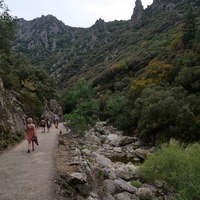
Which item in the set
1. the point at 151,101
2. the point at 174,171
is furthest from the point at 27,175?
the point at 151,101

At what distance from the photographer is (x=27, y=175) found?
11047mm

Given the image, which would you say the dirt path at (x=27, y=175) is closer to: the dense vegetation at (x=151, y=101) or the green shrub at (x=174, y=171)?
the dense vegetation at (x=151, y=101)


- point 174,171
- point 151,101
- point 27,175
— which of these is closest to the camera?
point 27,175

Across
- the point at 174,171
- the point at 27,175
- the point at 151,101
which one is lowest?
the point at 174,171

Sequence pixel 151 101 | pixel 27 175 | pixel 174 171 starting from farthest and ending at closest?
pixel 151 101
pixel 174 171
pixel 27 175

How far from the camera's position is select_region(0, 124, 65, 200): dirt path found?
8992mm

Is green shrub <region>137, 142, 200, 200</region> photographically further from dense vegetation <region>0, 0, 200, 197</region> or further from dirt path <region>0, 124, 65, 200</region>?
dirt path <region>0, 124, 65, 200</region>

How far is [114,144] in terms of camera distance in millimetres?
39562

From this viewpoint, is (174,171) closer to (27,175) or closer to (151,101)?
(27,175)

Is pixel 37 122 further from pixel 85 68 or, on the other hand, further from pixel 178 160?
pixel 85 68

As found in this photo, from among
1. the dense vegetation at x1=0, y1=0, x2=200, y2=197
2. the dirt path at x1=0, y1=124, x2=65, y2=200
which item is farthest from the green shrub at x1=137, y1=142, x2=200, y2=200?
the dirt path at x1=0, y1=124, x2=65, y2=200

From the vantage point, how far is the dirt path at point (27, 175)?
8.99 meters

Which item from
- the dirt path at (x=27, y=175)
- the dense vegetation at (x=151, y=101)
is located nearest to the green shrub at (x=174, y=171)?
the dense vegetation at (x=151, y=101)

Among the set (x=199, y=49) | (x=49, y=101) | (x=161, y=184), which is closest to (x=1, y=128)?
(x=161, y=184)
